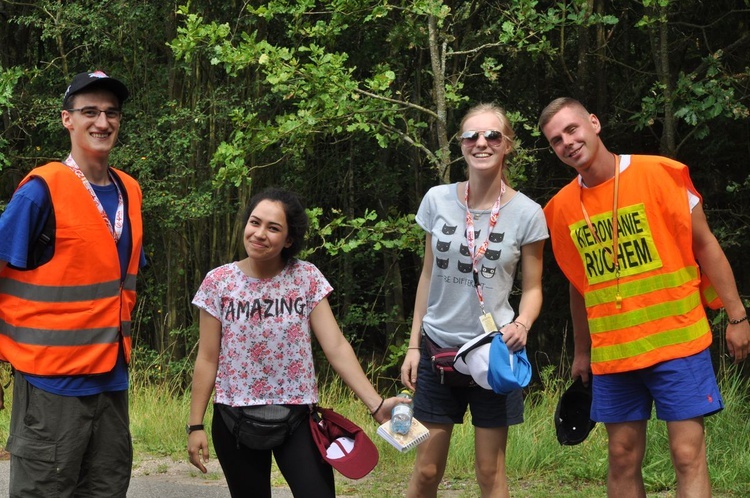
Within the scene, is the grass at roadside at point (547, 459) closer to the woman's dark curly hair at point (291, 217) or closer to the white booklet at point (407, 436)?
the white booklet at point (407, 436)

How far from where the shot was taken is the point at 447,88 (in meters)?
9.78

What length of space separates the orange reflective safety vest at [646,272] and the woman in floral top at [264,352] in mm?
991

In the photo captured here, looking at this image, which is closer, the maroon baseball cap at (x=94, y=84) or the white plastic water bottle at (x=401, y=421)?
the white plastic water bottle at (x=401, y=421)

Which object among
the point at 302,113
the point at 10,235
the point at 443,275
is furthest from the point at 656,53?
the point at 10,235

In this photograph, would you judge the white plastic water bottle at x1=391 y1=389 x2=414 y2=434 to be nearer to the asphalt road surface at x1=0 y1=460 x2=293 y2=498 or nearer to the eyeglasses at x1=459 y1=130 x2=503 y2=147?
the eyeglasses at x1=459 y1=130 x2=503 y2=147

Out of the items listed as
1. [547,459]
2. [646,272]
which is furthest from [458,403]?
[547,459]

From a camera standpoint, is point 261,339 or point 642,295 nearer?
point 261,339

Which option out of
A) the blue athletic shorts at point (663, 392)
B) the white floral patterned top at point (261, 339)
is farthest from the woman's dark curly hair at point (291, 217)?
the blue athletic shorts at point (663, 392)

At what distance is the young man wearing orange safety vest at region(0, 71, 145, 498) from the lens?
3986 mm

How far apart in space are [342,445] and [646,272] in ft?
4.64

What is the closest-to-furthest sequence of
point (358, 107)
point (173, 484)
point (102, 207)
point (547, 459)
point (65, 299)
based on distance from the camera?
point (65, 299), point (102, 207), point (173, 484), point (547, 459), point (358, 107)

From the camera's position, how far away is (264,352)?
160 inches

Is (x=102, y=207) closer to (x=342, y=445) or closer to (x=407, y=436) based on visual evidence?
(x=342, y=445)

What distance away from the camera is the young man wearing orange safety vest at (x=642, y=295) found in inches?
167
